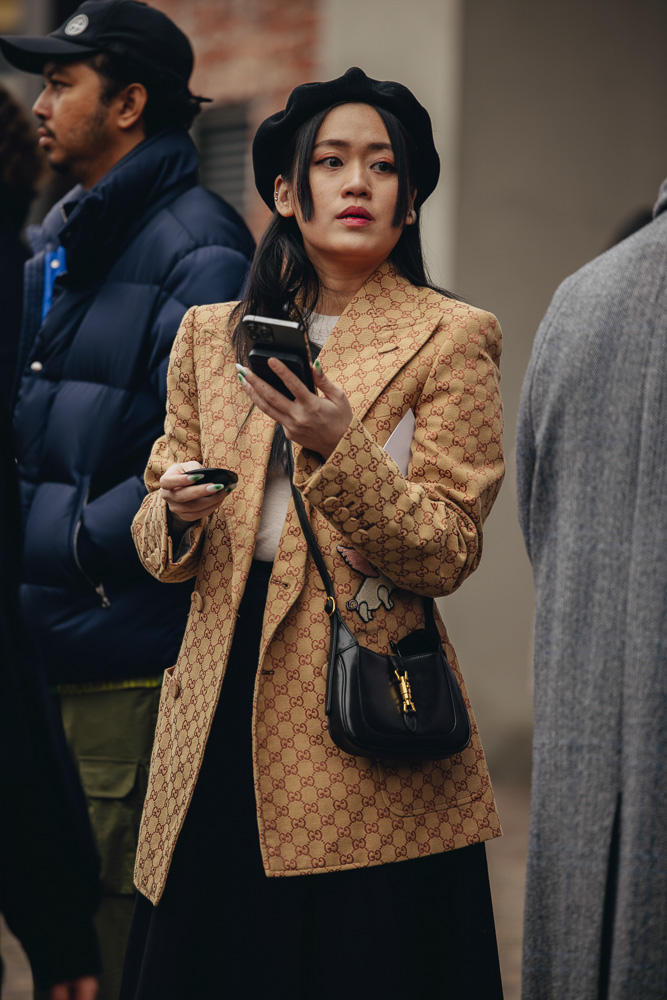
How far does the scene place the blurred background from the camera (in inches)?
218

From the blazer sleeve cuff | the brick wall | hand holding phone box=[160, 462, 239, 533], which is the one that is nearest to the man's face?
the blazer sleeve cuff

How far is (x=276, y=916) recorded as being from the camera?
212cm

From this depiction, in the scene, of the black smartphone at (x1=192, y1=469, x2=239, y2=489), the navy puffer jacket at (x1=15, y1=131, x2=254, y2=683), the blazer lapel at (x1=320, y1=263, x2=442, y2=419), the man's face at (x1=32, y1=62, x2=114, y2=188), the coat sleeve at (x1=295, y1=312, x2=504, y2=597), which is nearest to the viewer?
the coat sleeve at (x1=295, y1=312, x2=504, y2=597)

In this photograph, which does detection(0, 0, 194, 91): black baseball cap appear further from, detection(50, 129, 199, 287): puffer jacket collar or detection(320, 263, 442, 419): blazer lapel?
detection(320, 263, 442, 419): blazer lapel

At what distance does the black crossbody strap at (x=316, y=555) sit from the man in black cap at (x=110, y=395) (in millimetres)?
690

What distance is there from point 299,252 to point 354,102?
28cm

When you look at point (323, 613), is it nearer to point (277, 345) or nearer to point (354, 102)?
point (277, 345)

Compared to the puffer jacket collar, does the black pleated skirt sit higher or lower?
lower

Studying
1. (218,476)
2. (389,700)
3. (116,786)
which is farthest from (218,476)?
(116,786)

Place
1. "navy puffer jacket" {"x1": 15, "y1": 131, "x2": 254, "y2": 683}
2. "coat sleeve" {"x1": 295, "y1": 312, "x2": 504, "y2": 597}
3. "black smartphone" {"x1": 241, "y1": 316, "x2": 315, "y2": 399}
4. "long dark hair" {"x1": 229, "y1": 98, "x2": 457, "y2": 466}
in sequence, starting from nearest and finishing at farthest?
"black smartphone" {"x1": 241, "y1": 316, "x2": 315, "y2": 399} → "coat sleeve" {"x1": 295, "y1": 312, "x2": 504, "y2": 597} → "long dark hair" {"x1": 229, "y1": 98, "x2": 457, "y2": 466} → "navy puffer jacket" {"x1": 15, "y1": 131, "x2": 254, "y2": 683}

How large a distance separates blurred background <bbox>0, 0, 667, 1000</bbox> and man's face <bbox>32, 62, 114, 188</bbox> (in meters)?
2.55

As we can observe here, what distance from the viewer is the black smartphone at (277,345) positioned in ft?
5.96

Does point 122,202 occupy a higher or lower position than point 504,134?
lower

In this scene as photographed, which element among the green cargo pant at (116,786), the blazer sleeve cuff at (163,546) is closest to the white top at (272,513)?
the blazer sleeve cuff at (163,546)
